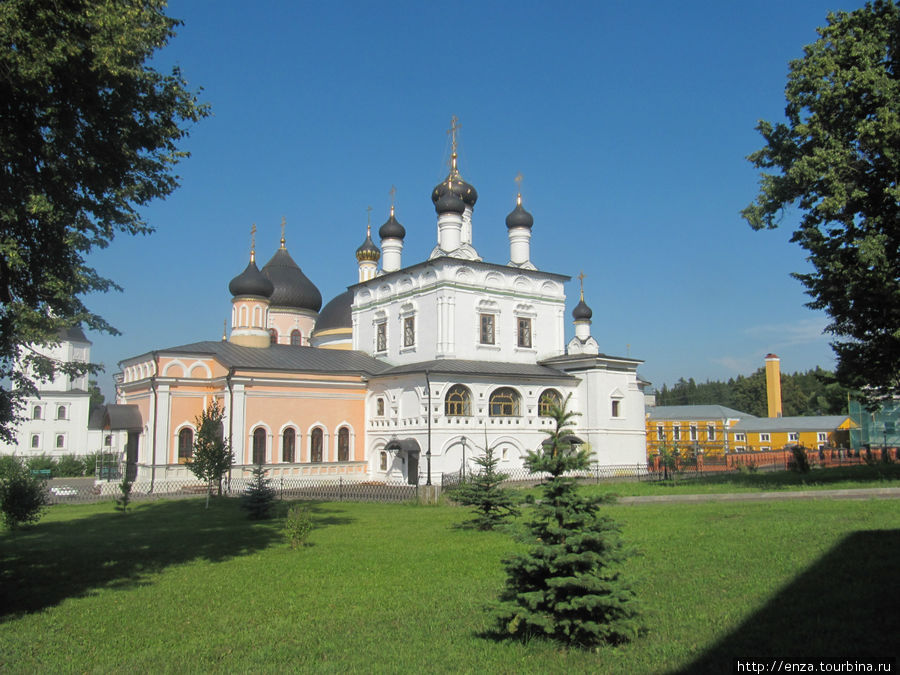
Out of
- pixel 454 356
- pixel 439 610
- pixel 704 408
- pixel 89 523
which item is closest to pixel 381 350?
pixel 454 356

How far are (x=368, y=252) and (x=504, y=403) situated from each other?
47.8ft

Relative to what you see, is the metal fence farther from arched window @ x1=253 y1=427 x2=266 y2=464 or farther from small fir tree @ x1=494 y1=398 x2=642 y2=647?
small fir tree @ x1=494 y1=398 x2=642 y2=647

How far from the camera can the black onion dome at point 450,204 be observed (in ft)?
100

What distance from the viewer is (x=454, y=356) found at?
95.2 ft

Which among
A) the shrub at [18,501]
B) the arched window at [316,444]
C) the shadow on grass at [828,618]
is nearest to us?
the shadow on grass at [828,618]

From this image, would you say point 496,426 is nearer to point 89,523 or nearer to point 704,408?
point 89,523

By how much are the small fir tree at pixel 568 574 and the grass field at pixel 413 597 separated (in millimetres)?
195

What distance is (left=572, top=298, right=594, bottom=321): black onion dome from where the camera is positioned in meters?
39.4

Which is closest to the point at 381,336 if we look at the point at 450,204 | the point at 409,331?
the point at 409,331

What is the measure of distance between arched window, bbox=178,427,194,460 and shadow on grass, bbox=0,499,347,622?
7861mm

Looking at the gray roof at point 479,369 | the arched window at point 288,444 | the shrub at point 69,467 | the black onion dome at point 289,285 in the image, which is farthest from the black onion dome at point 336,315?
the shrub at point 69,467

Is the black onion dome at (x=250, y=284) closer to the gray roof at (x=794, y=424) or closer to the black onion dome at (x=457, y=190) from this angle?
the black onion dome at (x=457, y=190)

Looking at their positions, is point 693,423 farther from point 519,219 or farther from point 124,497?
point 124,497

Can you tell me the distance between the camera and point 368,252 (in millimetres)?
39156
